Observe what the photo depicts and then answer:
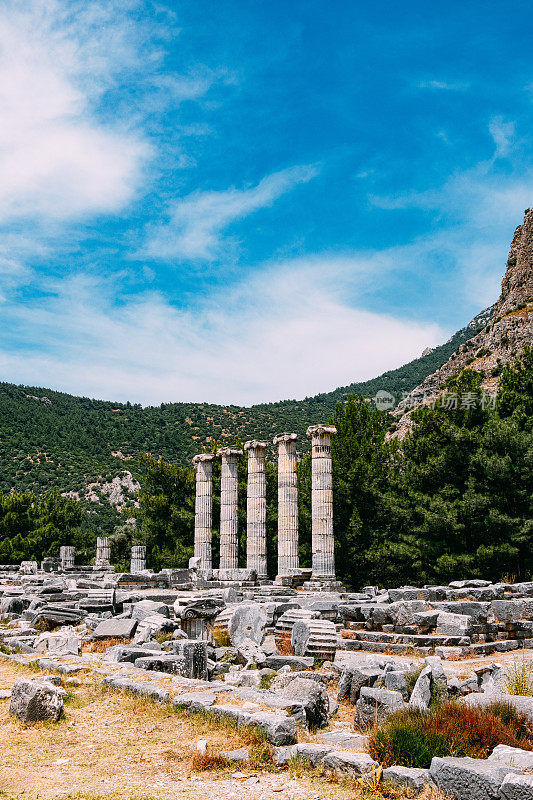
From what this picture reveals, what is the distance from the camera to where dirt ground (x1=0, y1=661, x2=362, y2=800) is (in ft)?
20.8

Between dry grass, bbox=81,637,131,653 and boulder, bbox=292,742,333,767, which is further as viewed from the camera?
dry grass, bbox=81,637,131,653

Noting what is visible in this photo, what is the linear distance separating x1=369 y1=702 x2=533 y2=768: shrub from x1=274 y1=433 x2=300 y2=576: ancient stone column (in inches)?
925

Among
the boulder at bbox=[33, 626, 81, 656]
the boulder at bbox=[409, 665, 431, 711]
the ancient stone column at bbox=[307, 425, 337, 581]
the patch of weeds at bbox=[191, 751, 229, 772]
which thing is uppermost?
the ancient stone column at bbox=[307, 425, 337, 581]

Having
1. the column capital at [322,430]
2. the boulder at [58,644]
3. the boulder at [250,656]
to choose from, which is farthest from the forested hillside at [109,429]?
the boulder at [250,656]

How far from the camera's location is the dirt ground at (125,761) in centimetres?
633

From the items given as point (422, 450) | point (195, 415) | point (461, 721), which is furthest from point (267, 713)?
point (195, 415)

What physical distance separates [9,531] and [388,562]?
27861mm

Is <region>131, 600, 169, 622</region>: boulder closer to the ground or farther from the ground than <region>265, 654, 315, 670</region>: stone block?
farther from the ground

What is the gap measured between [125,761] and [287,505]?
80.6ft

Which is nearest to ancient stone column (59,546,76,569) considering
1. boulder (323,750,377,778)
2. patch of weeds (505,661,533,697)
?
patch of weeds (505,661,533,697)

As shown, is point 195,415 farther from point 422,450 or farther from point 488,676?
point 488,676

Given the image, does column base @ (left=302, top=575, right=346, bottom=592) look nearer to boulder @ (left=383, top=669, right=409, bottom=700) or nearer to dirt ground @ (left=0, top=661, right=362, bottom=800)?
boulder @ (left=383, top=669, right=409, bottom=700)

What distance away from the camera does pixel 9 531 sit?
155 feet

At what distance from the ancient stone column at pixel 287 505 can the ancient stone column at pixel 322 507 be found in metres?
1.60
